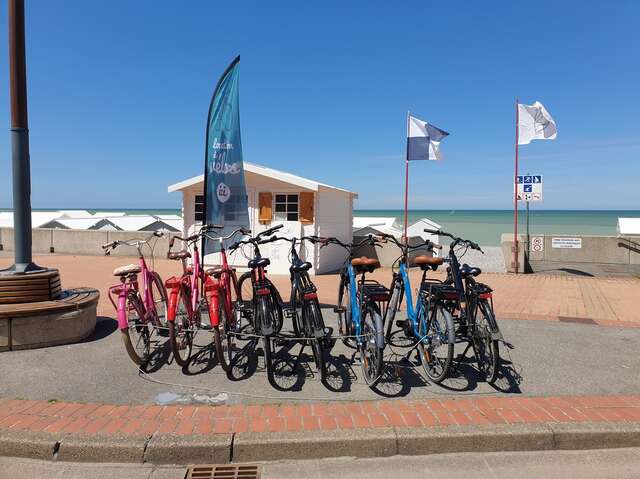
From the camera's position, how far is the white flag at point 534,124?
42.5 ft

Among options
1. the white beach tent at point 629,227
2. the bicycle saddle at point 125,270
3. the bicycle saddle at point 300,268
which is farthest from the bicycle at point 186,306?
the white beach tent at point 629,227

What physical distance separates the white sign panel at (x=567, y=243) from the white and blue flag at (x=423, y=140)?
17.3 ft

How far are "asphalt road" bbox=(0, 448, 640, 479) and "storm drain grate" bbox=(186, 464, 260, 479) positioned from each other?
0.05 metres

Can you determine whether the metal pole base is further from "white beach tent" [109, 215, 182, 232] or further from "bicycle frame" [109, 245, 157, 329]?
"white beach tent" [109, 215, 182, 232]

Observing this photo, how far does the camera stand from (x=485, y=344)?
4.17 meters

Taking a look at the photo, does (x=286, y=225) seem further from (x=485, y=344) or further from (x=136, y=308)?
(x=485, y=344)

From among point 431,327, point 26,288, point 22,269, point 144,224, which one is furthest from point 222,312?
point 144,224

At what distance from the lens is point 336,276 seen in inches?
465

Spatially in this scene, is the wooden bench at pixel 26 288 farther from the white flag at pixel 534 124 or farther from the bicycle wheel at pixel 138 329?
the white flag at pixel 534 124

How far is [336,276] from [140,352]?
7479mm

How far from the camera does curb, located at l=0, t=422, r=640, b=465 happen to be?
301 cm

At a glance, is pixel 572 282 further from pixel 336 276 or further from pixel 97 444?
pixel 97 444

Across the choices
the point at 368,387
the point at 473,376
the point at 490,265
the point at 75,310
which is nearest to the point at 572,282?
the point at 490,265

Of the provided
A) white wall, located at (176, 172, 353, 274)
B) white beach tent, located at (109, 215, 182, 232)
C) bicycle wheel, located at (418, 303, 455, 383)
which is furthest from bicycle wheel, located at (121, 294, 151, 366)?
white beach tent, located at (109, 215, 182, 232)
